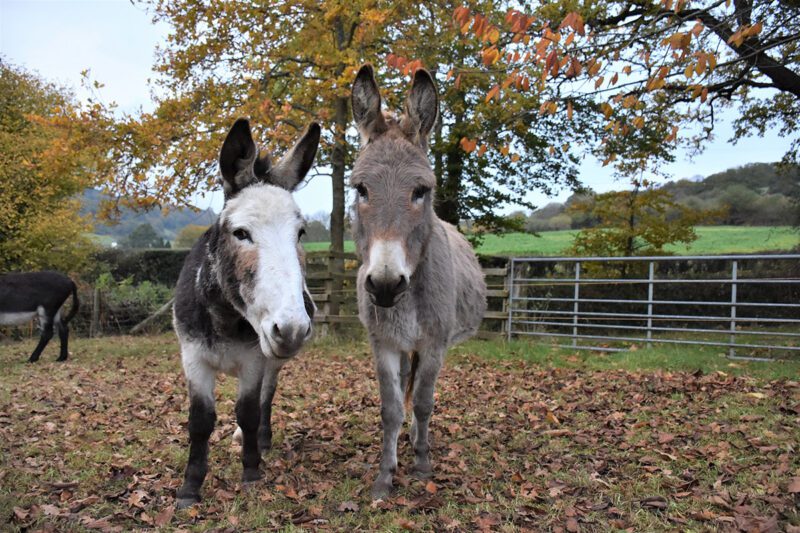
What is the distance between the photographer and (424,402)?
3939 mm

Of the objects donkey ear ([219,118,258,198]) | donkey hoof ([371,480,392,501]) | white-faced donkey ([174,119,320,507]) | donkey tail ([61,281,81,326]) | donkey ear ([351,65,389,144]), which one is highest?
donkey ear ([351,65,389,144])

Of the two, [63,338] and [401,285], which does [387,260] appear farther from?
[63,338]

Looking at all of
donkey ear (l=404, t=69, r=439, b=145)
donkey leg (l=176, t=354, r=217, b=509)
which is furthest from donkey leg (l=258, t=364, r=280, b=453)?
donkey ear (l=404, t=69, r=439, b=145)

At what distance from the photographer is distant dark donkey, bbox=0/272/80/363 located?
10.8m

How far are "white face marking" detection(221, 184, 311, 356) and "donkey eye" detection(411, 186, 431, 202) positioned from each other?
713 millimetres

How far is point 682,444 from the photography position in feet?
15.3

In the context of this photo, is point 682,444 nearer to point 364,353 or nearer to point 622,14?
point 364,353

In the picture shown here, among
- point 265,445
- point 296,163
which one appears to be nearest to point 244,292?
point 296,163

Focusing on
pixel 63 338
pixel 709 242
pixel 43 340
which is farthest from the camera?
pixel 709 242

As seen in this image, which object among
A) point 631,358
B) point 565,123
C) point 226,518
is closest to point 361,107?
point 226,518

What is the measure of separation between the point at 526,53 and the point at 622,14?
828 cm

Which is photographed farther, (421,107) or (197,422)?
(421,107)

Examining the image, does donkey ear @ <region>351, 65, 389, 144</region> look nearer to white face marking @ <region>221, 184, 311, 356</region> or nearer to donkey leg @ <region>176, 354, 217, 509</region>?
white face marking @ <region>221, 184, 311, 356</region>

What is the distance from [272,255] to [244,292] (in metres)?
0.28
